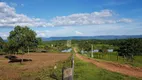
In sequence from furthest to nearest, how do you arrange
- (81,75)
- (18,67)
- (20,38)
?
(20,38) < (18,67) < (81,75)

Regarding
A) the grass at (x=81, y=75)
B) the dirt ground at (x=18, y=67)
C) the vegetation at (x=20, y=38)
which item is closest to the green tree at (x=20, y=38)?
the vegetation at (x=20, y=38)

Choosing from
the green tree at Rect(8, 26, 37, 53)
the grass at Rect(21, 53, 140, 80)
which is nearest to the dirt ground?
the grass at Rect(21, 53, 140, 80)

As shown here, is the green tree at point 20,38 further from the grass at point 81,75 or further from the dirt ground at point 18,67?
the grass at point 81,75

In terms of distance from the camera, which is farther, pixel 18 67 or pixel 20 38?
pixel 20 38

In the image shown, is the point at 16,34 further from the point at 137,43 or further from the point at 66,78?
the point at 66,78

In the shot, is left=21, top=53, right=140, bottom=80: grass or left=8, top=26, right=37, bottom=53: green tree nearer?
left=21, top=53, right=140, bottom=80: grass

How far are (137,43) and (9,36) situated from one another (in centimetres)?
3615

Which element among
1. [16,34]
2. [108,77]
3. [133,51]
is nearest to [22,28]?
[16,34]

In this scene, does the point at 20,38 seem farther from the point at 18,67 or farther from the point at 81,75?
the point at 81,75

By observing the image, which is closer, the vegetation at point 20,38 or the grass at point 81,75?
the grass at point 81,75

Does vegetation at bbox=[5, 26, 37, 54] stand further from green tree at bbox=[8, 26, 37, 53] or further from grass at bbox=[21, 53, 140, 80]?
grass at bbox=[21, 53, 140, 80]

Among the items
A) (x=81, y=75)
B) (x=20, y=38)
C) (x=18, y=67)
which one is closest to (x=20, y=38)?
(x=20, y=38)

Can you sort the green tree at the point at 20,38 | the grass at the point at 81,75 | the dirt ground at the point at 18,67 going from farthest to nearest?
the green tree at the point at 20,38 < the dirt ground at the point at 18,67 < the grass at the point at 81,75

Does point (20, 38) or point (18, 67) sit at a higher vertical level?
point (20, 38)
